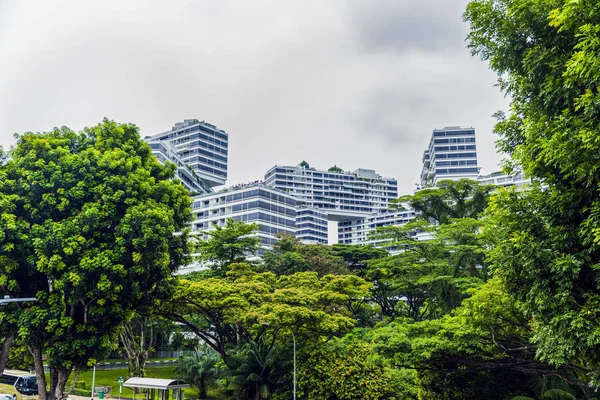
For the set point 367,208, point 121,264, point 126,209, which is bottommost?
point 121,264

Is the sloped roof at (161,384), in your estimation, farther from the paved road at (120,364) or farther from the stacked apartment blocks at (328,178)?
the stacked apartment blocks at (328,178)

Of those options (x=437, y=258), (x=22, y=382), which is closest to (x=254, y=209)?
(x=437, y=258)

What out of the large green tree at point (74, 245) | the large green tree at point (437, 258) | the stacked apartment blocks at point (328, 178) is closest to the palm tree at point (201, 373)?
the large green tree at point (437, 258)

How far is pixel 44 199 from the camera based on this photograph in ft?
52.5

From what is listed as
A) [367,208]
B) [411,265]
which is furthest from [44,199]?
[367,208]

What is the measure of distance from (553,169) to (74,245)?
13768 millimetres

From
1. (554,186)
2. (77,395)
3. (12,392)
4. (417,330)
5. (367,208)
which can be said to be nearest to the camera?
(554,186)

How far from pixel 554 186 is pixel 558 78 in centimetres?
194

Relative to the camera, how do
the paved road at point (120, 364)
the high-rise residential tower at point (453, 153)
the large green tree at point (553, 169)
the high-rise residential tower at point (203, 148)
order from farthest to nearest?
the high-rise residential tower at point (453, 153)
the high-rise residential tower at point (203, 148)
the paved road at point (120, 364)
the large green tree at point (553, 169)

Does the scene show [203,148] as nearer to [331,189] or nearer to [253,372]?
[331,189]

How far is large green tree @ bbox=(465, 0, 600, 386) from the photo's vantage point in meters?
7.57

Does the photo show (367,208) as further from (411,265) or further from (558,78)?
(558,78)

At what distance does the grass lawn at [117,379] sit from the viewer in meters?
32.4

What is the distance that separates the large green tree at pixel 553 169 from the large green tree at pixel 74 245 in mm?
11841
